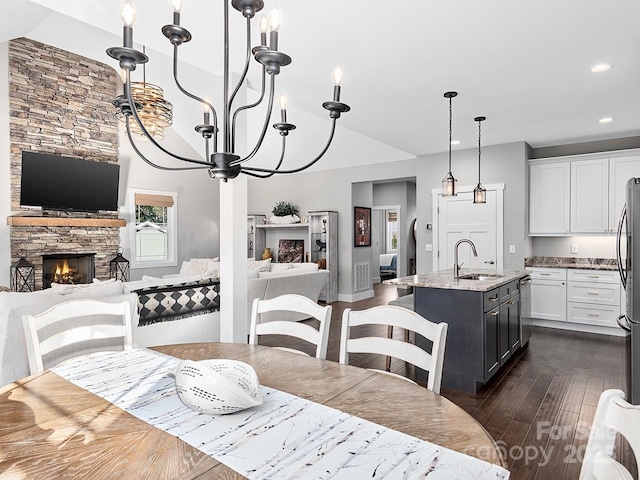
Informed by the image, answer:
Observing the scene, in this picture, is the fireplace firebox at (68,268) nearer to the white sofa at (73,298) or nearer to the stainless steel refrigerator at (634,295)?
the white sofa at (73,298)

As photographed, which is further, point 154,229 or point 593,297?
point 154,229

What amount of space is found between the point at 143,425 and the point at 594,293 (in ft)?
18.6

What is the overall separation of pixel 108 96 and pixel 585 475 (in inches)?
323

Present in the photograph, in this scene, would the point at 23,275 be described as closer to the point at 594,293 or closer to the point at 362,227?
the point at 362,227

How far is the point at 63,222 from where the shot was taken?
248 inches

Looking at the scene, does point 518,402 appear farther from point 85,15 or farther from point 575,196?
point 85,15

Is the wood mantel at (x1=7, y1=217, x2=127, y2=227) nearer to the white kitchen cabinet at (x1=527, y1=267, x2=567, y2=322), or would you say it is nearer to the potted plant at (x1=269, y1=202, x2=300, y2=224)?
the potted plant at (x1=269, y1=202, x2=300, y2=224)

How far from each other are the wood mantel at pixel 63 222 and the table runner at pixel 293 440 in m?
5.61

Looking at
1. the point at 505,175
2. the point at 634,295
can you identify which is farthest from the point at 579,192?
the point at 634,295

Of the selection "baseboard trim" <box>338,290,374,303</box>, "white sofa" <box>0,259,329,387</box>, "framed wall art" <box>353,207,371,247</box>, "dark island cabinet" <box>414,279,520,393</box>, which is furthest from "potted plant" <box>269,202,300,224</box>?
"dark island cabinet" <box>414,279,520,393</box>

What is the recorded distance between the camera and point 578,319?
5.28 m

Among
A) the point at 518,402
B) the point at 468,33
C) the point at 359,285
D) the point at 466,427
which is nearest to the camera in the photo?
the point at 466,427

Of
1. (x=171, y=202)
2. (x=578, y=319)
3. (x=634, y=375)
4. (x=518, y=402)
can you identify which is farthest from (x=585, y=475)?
(x=171, y=202)

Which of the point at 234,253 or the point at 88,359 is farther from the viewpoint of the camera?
the point at 234,253
